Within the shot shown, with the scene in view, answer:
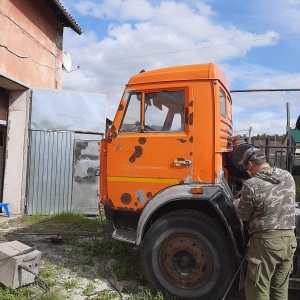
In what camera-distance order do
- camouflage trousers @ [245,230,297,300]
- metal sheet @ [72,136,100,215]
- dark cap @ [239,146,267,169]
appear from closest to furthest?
camouflage trousers @ [245,230,297,300] < dark cap @ [239,146,267,169] < metal sheet @ [72,136,100,215]

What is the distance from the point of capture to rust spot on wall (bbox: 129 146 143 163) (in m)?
4.25

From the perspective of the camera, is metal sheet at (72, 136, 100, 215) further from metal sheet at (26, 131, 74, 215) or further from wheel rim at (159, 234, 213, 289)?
wheel rim at (159, 234, 213, 289)

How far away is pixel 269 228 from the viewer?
3.29 m

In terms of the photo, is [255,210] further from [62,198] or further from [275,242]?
[62,198]

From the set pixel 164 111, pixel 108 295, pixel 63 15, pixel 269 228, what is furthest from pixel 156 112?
pixel 63 15

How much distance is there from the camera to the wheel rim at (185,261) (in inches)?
154

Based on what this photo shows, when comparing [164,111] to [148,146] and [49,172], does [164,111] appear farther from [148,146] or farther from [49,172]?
[49,172]

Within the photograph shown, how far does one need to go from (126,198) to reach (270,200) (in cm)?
180

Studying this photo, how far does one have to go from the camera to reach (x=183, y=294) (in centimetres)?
397

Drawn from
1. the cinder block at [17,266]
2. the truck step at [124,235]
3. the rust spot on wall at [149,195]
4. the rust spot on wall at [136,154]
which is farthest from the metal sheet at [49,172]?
the rust spot on wall at [149,195]

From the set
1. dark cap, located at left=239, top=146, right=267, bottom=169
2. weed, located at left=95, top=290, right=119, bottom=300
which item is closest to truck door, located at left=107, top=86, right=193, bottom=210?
dark cap, located at left=239, top=146, right=267, bottom=169

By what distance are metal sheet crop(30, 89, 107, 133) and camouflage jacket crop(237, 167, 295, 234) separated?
21.7 ft

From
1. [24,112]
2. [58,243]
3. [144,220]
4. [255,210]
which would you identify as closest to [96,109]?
[24,112]

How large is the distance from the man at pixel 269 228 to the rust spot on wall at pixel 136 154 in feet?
4.64
